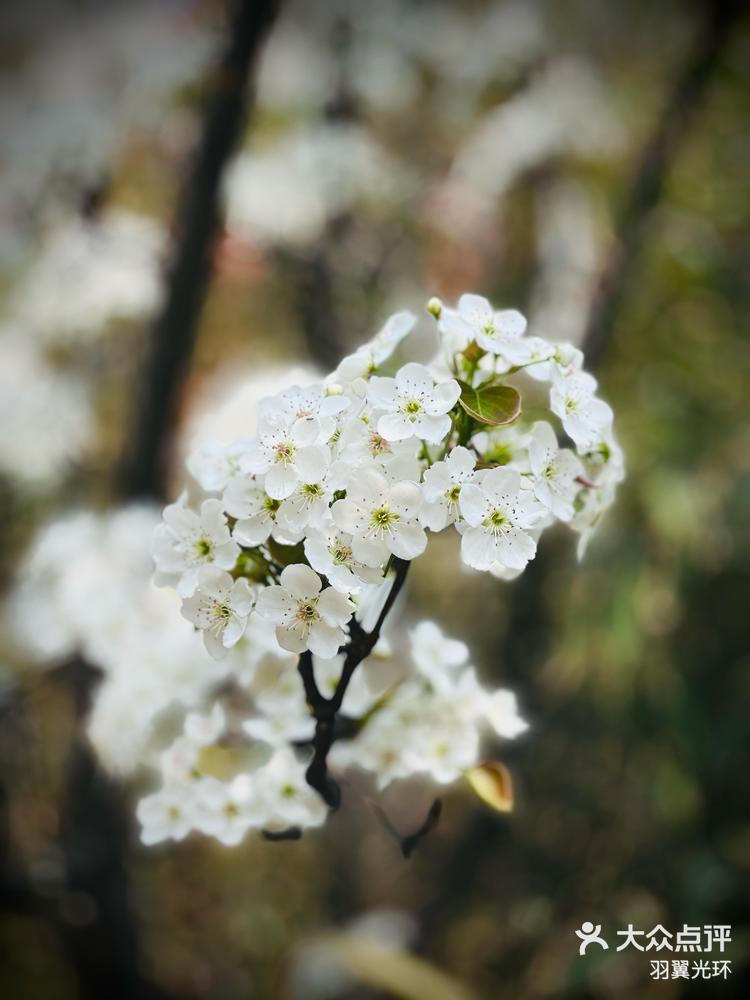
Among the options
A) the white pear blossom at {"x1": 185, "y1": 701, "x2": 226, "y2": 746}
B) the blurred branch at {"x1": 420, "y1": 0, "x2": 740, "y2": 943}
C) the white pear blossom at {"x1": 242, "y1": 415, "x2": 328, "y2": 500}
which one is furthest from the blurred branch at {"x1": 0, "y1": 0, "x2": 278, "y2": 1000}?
the white pear blossom at {"x1": 242, "y1": 415, "x2": 328, "y2": 500}

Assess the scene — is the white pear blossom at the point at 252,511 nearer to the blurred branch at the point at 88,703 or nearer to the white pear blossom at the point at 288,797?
the white pear blossom at the point at 288,797

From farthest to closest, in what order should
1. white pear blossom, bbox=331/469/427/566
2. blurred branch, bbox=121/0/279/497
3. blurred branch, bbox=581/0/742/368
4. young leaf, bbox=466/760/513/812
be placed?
Answer: blurred branch, bbox=581/0/742/368 < blurred branch, bbox=121/0/279/497 < young leaf, bbox=466/760/513/812 < white pear blossom, bbox=331/469/427/566

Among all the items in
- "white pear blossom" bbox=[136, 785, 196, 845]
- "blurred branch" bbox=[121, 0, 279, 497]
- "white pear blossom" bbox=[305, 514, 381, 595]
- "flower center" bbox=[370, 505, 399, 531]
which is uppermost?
"blurred branch" bbox=[121, 0, 279, 497]

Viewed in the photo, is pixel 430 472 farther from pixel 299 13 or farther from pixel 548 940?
pixel 299 13

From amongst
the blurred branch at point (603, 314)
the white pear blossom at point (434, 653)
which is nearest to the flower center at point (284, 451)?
the white pear blossom at point (434, 653)

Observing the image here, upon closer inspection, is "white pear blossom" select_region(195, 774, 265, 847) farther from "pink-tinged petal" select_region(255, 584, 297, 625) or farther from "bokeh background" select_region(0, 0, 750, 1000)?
"bokeh background" select_region(0, 0, 750, 1000)

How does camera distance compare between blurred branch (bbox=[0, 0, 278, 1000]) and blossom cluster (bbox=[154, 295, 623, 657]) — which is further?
blurred branch (bbox=[0, 0, 278, 1000])

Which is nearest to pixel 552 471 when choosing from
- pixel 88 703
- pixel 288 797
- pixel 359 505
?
pixel 359 505

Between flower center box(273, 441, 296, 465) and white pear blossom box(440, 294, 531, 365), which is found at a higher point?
white pear blossom box(440, 294, 531, 365)
